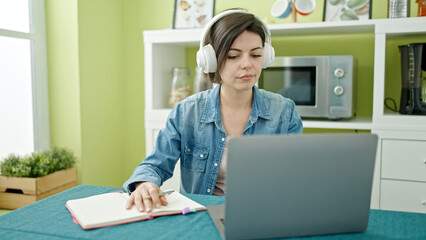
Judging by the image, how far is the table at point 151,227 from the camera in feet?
3.01

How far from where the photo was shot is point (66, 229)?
956 millimetres

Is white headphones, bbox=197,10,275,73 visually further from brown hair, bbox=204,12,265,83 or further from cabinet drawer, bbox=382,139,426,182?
cabinet drawer, bbox=382,139,426,182

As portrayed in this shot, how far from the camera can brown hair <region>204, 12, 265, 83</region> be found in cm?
138

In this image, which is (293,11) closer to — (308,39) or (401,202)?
(308,39)

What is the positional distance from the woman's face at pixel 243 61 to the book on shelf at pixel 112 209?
444 mm

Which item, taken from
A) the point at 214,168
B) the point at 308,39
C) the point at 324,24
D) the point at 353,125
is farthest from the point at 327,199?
the point at 308,39

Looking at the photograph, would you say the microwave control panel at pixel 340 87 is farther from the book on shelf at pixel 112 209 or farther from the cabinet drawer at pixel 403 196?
the book on shelf at pixel 112 209

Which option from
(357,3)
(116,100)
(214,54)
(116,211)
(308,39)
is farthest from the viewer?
(116,100)

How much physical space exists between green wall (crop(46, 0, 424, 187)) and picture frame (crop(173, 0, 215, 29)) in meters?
0.11

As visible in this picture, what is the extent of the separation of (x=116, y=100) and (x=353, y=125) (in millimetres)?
1655

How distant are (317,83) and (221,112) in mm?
916

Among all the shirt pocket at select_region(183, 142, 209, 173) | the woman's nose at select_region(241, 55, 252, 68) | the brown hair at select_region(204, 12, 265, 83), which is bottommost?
the shirt pocket at select_region(183, 142, 209, 173)

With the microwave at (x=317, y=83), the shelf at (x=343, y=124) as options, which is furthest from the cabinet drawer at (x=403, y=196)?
the microwave at (x=317, y=83)

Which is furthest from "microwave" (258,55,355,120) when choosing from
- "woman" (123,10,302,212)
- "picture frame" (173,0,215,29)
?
"woman" (123,10,302,212)
